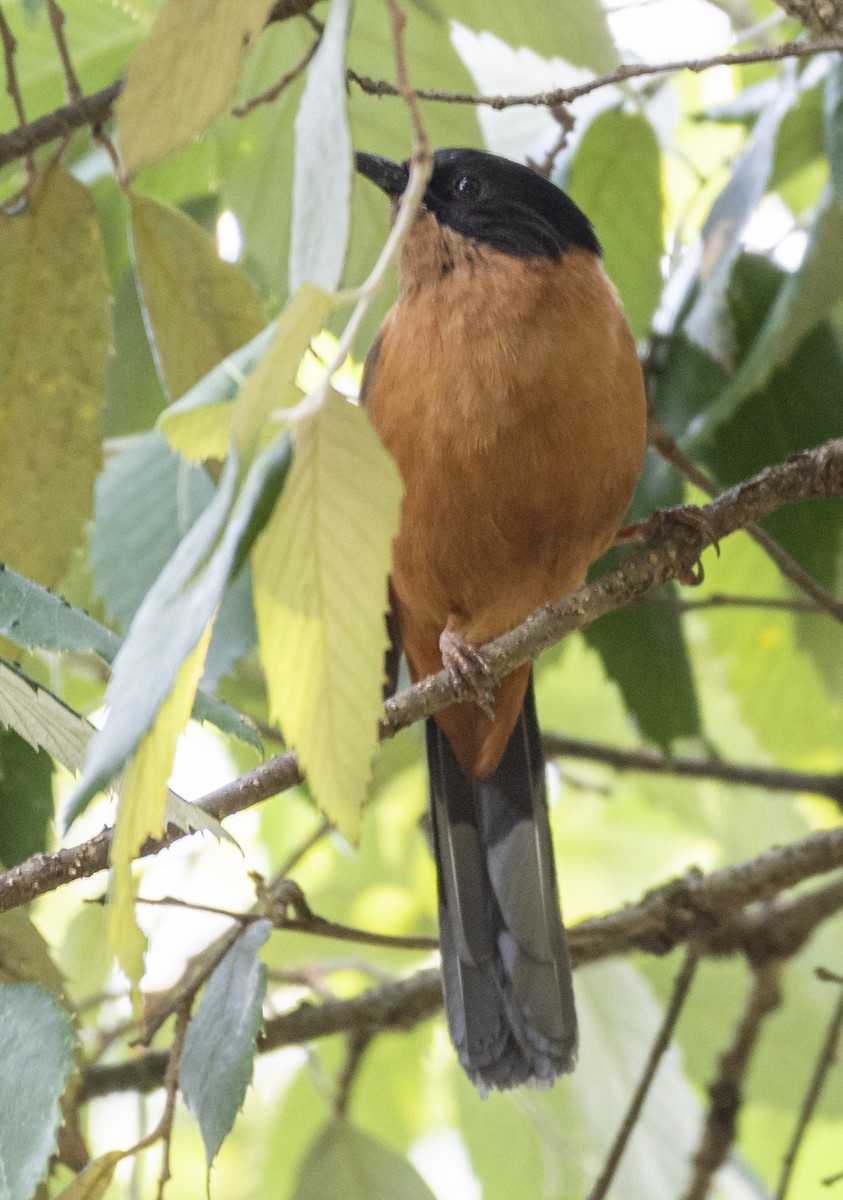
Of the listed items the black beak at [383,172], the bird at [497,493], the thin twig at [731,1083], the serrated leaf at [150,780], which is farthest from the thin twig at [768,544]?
the serrated leaf at [150,780]

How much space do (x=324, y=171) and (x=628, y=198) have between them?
2.00 metres

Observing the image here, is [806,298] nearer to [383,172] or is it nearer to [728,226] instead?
[728,226]

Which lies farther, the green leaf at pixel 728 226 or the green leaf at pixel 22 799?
the green leaf at pixel 728 226

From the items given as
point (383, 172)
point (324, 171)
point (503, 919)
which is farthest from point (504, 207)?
point (324, 171)

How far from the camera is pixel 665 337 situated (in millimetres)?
3270

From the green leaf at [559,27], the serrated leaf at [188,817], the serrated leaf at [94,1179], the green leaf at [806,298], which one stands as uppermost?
the green leaf at [559,27]

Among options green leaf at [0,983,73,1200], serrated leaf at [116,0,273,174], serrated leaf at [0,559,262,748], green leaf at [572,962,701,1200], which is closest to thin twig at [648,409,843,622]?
green leaf at [572,962,701,1200]

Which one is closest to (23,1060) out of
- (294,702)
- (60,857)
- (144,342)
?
(60,857)

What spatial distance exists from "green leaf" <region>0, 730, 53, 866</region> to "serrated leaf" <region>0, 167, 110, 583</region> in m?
0.31

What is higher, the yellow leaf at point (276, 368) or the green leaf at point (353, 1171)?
the yellow leaf at point (276, 368)

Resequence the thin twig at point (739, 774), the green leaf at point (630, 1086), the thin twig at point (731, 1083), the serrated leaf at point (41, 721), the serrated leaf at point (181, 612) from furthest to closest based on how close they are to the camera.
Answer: the thin twig at point (739, 774) → the green leaf at point (630, 1086) → the thin twig at point (731, 1083) → the serrated leaf at point (41, 721) → the serrated leaf at point (181, 612)

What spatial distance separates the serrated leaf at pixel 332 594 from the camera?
1100mm

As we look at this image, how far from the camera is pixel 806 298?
8.59 ft

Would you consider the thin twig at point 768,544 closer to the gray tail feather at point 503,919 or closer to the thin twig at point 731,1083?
the gray tail feather at point 503,919
